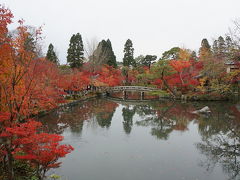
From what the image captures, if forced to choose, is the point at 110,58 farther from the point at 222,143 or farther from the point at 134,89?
the point at 222,143

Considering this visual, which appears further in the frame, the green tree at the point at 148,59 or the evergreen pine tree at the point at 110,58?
the green tree at the point at 148,59

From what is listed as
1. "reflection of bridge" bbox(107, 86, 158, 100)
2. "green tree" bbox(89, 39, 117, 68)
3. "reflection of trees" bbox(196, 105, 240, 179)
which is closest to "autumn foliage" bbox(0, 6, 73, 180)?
"reflection of trees" bbox(196, 105, 240, 179)

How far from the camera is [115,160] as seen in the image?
9.36 metres

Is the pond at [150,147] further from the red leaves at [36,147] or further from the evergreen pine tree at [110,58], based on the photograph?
the evergreen pine tree at [110,58]

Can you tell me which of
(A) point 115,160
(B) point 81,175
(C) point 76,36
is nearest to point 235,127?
(A) point 115,160

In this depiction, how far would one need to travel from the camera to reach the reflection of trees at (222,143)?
8.88m

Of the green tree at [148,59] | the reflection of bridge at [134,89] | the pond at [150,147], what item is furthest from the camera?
the green tree at [148,59]

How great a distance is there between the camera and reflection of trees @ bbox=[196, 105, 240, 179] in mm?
8875

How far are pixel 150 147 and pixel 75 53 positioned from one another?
108 feet

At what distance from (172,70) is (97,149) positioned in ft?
77.3

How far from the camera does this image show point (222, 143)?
1169 cm

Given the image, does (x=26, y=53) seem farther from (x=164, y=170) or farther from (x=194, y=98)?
(x=194, y=98)

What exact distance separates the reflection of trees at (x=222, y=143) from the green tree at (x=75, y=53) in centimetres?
2906

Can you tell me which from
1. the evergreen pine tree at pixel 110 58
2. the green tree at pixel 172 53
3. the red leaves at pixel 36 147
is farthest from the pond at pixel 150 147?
the evergreen pine tree at pixel 110 58
